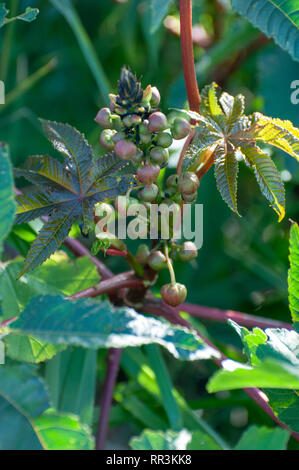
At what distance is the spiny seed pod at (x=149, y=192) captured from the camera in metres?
0.64

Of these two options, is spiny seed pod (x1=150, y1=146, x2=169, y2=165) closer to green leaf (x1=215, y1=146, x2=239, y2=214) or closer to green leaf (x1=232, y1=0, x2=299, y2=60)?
green leaf (x1=215, y1=146, x2=239, y2=214)

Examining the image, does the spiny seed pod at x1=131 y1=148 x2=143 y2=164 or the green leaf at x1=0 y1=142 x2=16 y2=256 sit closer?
the green leaf at x1=0 y1=142 x2=16 y2=256

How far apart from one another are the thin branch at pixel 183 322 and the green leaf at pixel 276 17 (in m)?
0.41

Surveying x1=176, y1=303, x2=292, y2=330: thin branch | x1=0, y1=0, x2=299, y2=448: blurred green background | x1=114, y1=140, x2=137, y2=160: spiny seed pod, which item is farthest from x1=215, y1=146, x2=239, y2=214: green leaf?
x1=0, y1=0, x2=299, y2=448: blurred green background

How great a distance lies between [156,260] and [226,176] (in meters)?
0.17

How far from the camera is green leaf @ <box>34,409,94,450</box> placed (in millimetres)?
512

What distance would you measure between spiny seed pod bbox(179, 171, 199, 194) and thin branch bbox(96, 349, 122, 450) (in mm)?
405

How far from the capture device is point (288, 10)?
703 mm

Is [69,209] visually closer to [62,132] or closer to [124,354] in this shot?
[62,132]


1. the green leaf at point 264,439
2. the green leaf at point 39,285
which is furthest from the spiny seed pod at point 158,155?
the green leaf at point 264,439

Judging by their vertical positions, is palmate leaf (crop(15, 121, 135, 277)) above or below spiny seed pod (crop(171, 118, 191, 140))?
below

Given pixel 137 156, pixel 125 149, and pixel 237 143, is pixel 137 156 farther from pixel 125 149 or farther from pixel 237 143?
pixel 237 143
